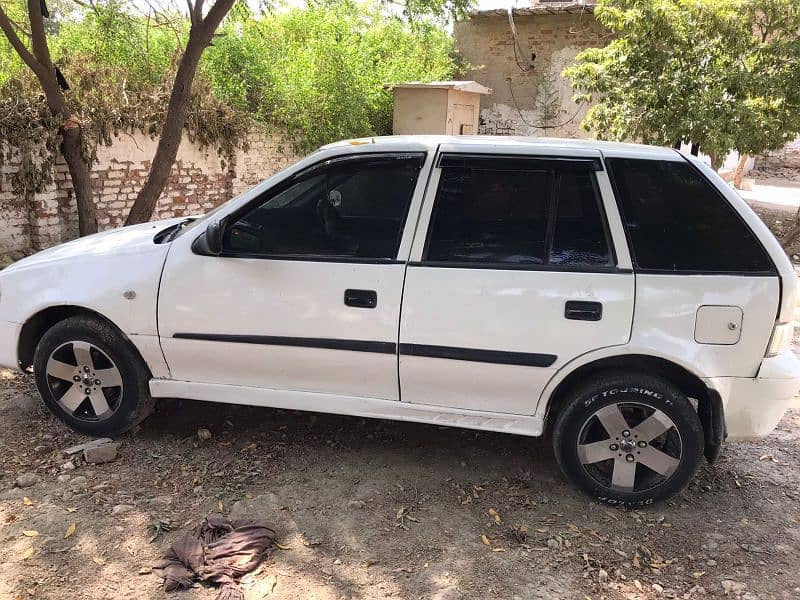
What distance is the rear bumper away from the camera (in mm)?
3088

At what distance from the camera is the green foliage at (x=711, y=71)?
31.8ft

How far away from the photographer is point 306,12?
1402 cm

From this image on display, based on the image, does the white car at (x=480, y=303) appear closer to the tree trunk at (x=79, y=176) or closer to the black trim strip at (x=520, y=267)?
the black trim strip at (x=520, y=267)

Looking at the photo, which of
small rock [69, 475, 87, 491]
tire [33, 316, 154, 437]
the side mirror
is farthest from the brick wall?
the side mirror

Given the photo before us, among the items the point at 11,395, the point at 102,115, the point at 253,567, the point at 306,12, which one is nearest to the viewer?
the point at 253,567

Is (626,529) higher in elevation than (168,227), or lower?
lower

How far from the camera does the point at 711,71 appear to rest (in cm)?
1003

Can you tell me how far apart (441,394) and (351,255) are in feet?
2.83

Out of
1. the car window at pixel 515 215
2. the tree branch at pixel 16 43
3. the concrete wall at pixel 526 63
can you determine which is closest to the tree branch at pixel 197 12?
the tree branch at pixel 16 43

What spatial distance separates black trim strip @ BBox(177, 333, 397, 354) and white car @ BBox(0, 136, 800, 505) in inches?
0.4

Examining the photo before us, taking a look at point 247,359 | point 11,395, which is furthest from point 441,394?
point 11,395

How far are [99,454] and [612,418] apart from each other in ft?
9.09

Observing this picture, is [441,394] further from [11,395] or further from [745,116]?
[745,116]

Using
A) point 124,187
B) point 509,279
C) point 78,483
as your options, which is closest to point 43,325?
point 78,483
